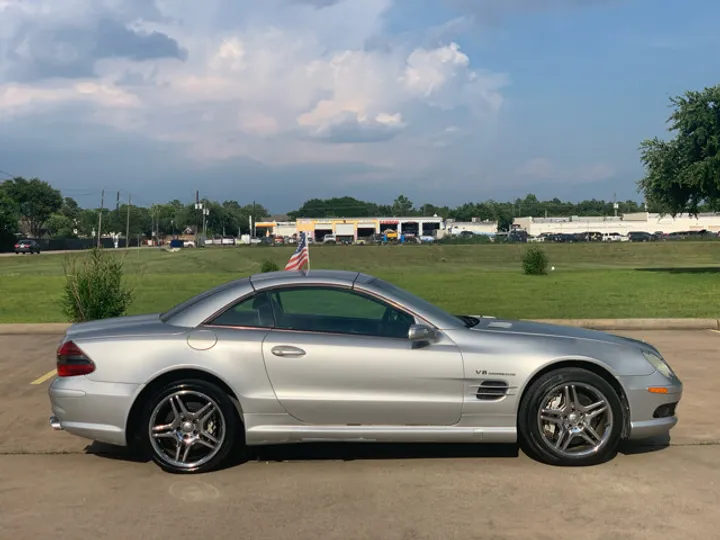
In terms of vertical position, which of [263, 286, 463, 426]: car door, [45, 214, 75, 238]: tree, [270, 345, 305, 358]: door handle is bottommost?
[263, 286, 463, 426]: car door

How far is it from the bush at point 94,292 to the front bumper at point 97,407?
6.96 metres

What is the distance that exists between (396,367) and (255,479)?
4.21ft

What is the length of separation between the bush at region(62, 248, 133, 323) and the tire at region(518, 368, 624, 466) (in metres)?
8.71

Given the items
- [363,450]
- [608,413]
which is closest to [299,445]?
[363,450]

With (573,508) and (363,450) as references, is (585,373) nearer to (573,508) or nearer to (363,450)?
(573,508)

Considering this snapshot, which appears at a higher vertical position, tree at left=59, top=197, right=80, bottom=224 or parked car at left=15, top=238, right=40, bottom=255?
tree at left=59, top=197, right=80, bottom=224

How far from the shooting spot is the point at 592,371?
5027 mm

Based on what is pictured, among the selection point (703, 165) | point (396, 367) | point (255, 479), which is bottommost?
point (255, 479)

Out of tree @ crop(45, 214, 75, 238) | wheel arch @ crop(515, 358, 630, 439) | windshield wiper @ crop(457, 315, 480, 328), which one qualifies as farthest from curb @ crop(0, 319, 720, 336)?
tree @ crop(45, 214, 75, 238)

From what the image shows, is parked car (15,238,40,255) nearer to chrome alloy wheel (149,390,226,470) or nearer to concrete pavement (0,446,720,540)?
concrete pavement (0,446,720,540)

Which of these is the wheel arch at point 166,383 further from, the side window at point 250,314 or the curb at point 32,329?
the curb at point 32,329

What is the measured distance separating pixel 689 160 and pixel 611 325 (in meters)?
22.8

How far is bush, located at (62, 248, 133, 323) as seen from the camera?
1162cm

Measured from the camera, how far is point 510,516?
4.15 m
